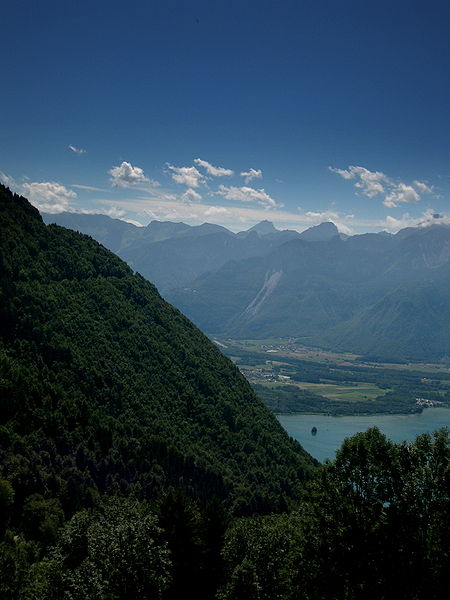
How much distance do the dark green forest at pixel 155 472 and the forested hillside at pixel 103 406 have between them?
292 mm

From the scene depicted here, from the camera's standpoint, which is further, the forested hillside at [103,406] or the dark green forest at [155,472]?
the forested hillside at [103,406]

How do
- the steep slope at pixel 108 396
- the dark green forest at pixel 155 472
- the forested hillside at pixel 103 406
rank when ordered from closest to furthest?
the dark green forest at pixel 155 472
the forested hillside at pixel 103 406
the steep slope at pixel 108 396

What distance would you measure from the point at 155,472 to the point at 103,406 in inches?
564

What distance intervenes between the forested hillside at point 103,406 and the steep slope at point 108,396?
22 centimetres

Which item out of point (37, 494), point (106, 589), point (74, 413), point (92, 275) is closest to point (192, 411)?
point (74, 413)

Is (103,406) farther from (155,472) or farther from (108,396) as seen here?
(155,472)

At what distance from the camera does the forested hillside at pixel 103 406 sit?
176 feet

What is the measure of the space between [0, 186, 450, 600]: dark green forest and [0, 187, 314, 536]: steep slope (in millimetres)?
296

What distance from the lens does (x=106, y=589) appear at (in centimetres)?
2500

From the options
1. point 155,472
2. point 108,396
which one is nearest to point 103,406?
point 108,396

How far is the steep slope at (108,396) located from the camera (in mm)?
60750

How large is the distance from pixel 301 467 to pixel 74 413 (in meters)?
47.8

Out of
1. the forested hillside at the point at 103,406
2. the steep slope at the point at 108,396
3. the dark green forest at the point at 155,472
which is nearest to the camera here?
the dark green forest at the point at 155,472

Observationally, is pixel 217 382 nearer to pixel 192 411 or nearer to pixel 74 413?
pixel 192 411
